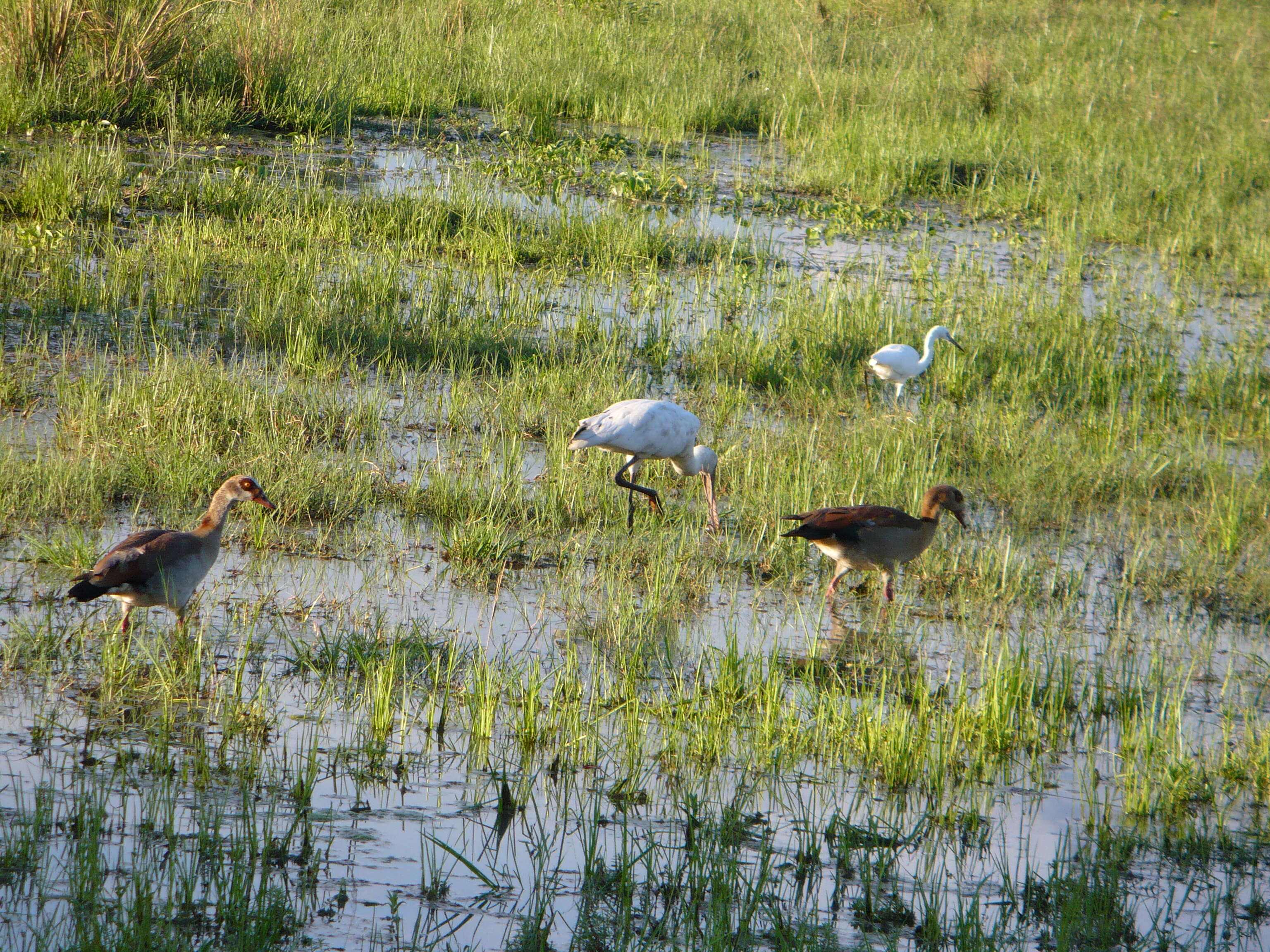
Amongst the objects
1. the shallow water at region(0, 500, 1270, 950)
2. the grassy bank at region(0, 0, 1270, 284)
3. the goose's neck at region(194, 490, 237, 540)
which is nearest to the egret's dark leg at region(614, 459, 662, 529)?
the shallow water at region(0, 500, 1270, 950)

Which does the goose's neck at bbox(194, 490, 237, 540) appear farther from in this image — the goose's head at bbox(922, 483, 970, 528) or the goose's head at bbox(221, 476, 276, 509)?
the goose's head at bbox(922, 483, 970, 528)

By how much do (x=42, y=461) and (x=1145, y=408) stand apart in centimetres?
640

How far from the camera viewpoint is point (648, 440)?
6.41 metres

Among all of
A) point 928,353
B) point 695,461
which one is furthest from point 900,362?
point 695,461

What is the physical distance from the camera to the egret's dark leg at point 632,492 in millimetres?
6284

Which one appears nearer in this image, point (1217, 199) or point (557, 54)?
point (1217, 199)

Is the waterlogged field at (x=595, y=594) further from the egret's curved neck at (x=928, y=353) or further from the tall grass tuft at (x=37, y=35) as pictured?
the tall grass tuft at (x=37, y=35)

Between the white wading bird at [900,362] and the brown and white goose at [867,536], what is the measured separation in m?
2.14

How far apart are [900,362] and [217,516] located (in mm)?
4346

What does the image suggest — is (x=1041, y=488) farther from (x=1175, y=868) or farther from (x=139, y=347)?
(x=139, y=347)

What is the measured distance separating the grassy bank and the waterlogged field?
1407mm

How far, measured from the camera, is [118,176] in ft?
31.7

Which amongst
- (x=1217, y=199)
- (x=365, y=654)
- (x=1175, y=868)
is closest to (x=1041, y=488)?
(x=1175, y=868)

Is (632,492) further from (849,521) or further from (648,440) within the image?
(849,521)
